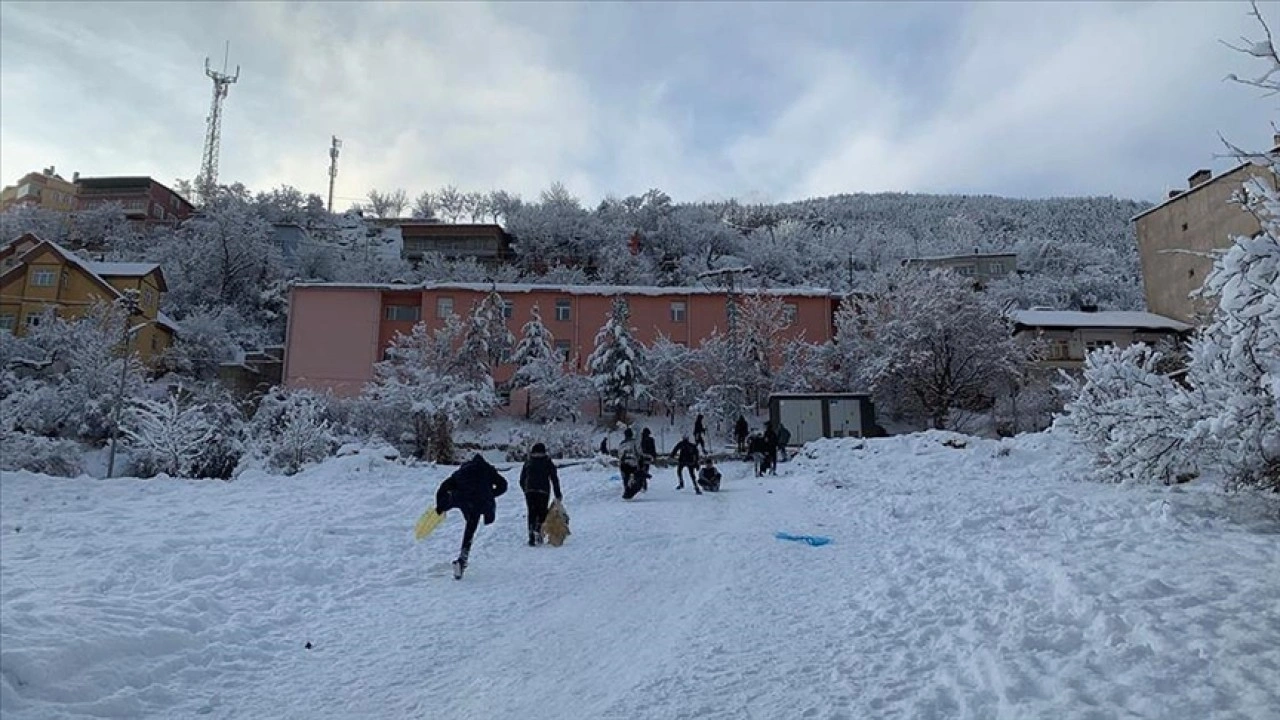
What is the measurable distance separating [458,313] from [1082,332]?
126ft

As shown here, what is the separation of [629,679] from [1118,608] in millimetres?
3920

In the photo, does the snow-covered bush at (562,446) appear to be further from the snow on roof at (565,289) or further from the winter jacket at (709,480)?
the snow on roof at (565,289)

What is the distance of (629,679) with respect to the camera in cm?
535

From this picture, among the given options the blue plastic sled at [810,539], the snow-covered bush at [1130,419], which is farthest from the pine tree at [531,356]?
the blue plastic sled at [810,539]

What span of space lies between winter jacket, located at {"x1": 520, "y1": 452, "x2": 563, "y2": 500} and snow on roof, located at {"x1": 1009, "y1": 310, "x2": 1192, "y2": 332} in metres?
39.0

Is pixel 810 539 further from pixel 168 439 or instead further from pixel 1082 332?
pixel 1082 332

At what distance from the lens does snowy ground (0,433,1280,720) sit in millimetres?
4848

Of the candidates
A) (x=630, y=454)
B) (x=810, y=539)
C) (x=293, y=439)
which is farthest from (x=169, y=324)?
(x=810, y=539)

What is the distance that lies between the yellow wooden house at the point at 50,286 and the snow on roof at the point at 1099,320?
4998 centimetres

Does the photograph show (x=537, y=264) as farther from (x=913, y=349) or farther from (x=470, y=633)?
(x=470, y=633)

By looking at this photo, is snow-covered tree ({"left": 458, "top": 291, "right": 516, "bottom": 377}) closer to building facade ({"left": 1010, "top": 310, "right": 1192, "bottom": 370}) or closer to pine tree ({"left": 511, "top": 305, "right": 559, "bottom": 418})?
pine tree ({"left": 511, "top": 305, "right": 559, "bottom": 418})

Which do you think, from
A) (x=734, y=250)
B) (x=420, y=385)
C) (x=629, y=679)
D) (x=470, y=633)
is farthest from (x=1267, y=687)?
(x=734, y=250)

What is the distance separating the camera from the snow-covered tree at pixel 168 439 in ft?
74.2

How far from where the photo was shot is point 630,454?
16484 millimetres
